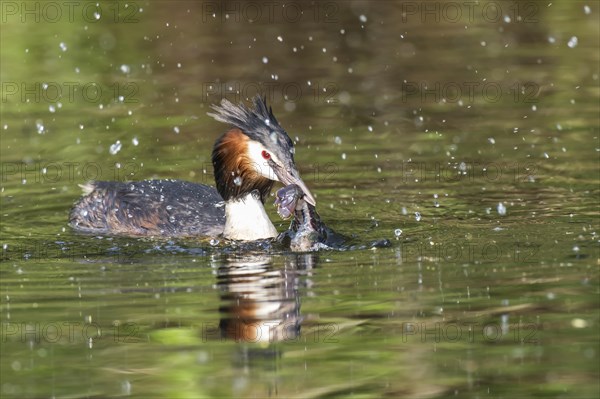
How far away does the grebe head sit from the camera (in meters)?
10.8

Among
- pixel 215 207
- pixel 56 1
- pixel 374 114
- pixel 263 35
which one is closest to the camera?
pixel 215 207

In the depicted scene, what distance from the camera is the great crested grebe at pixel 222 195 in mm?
10928

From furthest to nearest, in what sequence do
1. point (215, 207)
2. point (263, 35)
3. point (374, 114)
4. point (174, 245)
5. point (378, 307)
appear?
1. point (263, 35)
2. point (374, 114)
3. point (215, 207)
4. point (174, 245)
5. point (378, 307)

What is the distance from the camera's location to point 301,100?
→ 16344 mm

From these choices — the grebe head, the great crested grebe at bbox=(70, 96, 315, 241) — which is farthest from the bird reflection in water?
the grebe head

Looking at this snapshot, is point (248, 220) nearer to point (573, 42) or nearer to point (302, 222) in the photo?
point (302, 222)

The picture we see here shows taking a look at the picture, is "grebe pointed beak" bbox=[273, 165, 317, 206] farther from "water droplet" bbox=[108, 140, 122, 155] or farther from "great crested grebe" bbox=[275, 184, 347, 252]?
"water droplet" bbox=[108, 140, 122, 155]

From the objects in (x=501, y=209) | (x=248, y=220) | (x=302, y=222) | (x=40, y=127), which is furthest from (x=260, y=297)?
(x=40, y=127)

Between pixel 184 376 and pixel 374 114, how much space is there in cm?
832

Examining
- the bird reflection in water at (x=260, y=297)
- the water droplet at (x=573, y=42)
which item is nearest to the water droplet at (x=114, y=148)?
the bird reflection in water at (x=260, y=297)

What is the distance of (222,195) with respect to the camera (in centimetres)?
1141

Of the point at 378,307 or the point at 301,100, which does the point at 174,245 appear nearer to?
the point at 378,307

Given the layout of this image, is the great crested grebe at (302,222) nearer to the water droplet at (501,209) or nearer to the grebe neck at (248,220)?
the grebe neck at (248,220)

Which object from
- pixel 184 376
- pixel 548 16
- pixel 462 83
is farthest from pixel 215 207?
pixel 548 16
